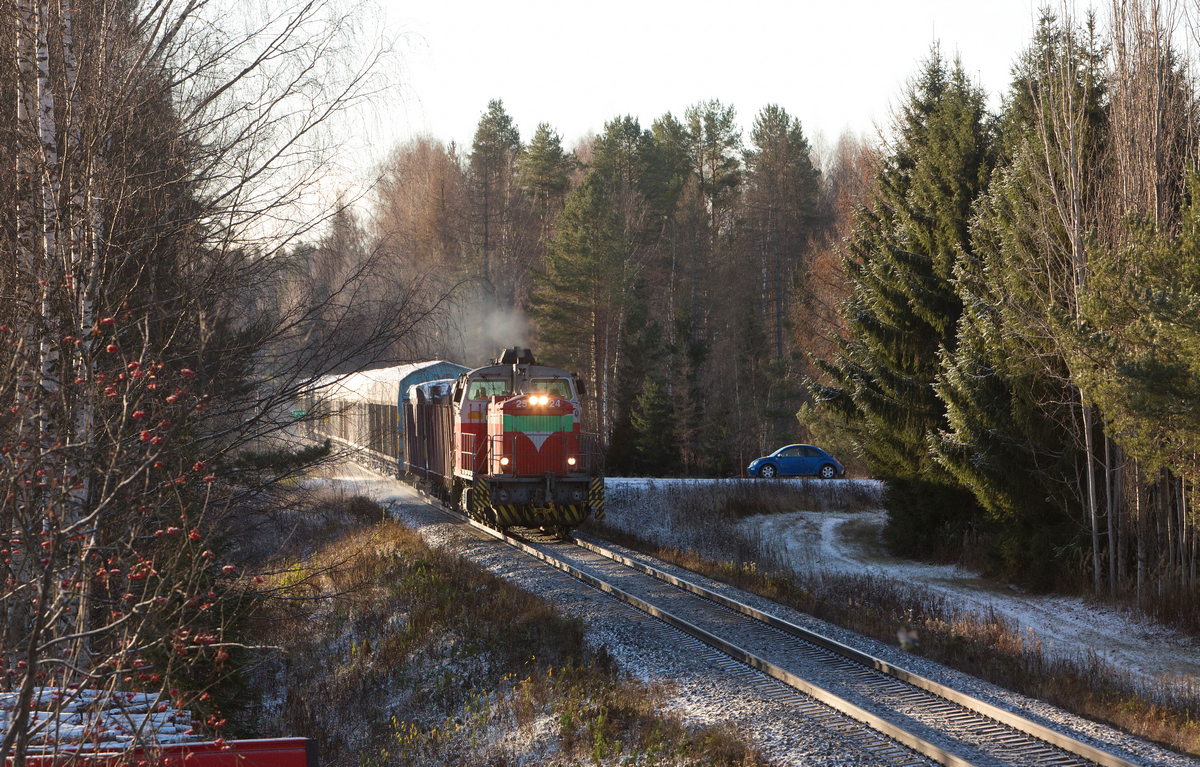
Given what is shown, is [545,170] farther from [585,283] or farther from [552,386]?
[552,386]

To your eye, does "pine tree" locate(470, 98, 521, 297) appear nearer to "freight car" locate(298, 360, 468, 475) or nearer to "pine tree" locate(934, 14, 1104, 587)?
"freight car" locate(298, 360, 468, 475)

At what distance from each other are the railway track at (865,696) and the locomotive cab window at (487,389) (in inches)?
243

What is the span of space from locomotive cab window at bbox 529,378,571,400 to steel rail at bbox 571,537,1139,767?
532cm

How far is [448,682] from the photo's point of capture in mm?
9844

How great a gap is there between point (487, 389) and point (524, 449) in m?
1.85

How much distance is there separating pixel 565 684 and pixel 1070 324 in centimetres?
823

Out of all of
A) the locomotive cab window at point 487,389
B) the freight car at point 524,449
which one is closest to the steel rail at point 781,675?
the freight car at point 524,449

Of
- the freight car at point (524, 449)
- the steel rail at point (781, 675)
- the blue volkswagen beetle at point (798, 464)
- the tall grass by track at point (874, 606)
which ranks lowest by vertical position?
the tall grass by track at point (874, 606)

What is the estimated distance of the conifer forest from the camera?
15.6ft

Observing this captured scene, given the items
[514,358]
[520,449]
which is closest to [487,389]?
[514,358]

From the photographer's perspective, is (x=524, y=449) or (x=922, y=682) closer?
(x=922, y=682)

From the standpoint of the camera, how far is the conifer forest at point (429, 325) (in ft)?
15.6

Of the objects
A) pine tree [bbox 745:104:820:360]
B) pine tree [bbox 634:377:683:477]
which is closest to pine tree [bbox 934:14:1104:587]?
pine tree [bbox 634:377:683:477]

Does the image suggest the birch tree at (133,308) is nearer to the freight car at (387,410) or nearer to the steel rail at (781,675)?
the steel rail at (781,675)
